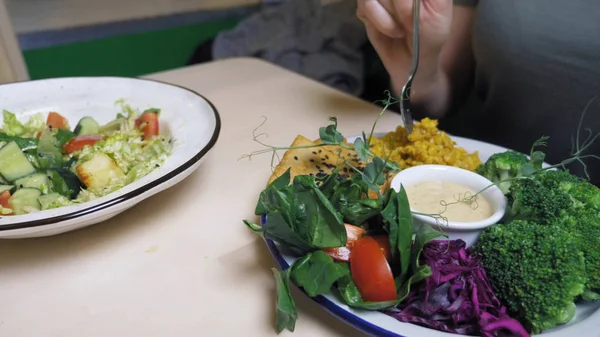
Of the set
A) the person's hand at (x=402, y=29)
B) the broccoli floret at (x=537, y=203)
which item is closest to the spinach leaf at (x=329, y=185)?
the broccoli floret at (x=537, y=203)

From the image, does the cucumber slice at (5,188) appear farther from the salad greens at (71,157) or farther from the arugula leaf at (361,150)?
the arugula leaf at (361,150)

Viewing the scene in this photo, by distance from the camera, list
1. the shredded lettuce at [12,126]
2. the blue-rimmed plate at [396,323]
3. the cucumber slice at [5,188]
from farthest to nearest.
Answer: the shredded lettuce at [12,126], the cucumber slice at [5,188], the blue-rimmed plate at [396,323]

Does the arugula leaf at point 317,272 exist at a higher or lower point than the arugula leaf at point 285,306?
higher

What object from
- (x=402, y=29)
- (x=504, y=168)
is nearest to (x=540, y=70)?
(x=402, y=29)

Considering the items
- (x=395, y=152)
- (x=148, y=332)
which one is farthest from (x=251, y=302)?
(x=395, y=152)

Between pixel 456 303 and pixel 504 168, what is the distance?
403 mm

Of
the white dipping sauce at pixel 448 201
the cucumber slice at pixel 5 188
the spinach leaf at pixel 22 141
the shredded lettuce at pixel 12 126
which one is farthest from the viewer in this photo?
the shredded lettuce at pixel 12 126

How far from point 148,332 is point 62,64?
2780 mm

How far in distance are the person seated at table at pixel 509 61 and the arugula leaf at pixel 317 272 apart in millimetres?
744

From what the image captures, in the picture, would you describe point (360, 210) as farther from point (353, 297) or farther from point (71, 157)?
point (71, 157)

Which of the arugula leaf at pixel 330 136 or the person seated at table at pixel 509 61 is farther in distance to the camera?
the person seated at table at pixel 509 61

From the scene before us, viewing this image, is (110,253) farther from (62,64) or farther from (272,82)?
(62,64)

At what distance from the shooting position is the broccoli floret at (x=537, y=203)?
0.84 meters

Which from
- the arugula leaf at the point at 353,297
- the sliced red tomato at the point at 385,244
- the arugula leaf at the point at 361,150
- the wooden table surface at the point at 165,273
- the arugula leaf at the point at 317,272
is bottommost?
the wooden table surface at the point at 165,273
